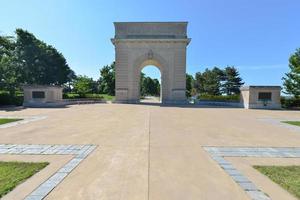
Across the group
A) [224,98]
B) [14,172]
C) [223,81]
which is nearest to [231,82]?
[223,81]

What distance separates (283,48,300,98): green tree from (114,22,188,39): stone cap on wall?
14.5 meters

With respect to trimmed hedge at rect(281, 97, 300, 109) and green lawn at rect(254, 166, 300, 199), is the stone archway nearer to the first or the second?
trimmed hedge at rect(281, 97, 300, 109)

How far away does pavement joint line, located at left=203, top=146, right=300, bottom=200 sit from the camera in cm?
442

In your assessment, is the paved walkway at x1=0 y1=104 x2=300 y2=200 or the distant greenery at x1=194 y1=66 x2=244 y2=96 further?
the distant greenery at x1=194 y1=66 x2=244 y2=96

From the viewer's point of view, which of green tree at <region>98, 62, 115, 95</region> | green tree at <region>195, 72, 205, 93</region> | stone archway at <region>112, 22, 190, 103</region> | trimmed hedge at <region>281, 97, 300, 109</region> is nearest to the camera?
trimmed hedge at <region>281, 97, 300, 109</region>

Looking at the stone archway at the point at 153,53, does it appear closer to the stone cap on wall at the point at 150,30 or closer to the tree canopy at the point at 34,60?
the stone cap on wall at the point at 150,30

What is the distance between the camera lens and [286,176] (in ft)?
15.6

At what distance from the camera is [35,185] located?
4215 mm

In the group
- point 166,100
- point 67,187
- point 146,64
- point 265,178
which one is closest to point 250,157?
point 265,178

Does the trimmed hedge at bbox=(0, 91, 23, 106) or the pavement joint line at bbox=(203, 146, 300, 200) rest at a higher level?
the trimmed hedge at bbox=(0, 91, 23, 106)

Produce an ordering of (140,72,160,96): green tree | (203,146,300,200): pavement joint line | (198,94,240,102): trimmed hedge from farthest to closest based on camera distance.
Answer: (140,72,160,96): green tree
(198,94,240,102): trimmed hedge
(203,146,300,200): pavement joint line

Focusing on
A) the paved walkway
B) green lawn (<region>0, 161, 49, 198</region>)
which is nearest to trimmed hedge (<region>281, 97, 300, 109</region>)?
the paved walkway

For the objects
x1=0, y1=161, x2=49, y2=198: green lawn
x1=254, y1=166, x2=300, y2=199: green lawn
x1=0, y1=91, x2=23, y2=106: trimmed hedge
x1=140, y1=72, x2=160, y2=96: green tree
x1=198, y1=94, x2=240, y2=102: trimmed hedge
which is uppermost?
x1=140, y1=72, x2=160, y2=96: green tree

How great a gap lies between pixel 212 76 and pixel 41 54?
136 feet
